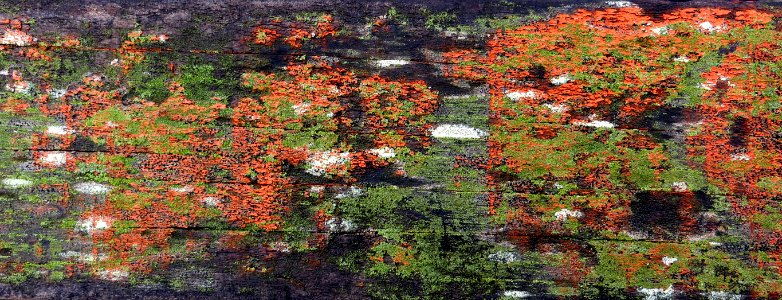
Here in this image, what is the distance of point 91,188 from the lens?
7.56ft

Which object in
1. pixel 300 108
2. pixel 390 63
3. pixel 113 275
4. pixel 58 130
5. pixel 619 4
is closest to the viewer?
pixel 113 275

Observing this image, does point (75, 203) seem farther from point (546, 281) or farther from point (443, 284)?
point (546, 281)

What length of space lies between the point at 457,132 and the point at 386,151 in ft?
1.08

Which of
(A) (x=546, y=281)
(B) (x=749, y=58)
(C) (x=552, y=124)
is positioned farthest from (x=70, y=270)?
(B) (x=749, y=58)

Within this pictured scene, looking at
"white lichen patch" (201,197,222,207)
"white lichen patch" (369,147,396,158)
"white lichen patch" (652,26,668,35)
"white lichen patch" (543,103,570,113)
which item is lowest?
"white lichen patch" (201,197,222,207)

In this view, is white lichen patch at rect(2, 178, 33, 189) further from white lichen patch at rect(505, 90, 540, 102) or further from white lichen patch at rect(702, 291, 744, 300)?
white lichen patch at rect(702, 291, 744, 300)

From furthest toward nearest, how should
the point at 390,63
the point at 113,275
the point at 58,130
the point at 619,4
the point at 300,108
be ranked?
the point at 619,4, the point at 390,63, the point at 300,108, the point at 58,130, the point at 113,275

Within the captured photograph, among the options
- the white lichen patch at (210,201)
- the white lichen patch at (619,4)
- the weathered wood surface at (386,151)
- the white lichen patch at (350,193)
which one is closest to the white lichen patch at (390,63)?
the weathered wood surface at (386,151)

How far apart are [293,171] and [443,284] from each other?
782mm

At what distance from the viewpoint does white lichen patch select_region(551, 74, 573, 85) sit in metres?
2.56

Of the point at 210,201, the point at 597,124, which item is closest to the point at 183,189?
the point at 210,201

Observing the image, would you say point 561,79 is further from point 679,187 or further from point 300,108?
point 300,108

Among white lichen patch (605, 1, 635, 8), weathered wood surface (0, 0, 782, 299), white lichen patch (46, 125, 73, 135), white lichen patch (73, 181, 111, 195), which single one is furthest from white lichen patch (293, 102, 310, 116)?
white lichen patch (605, 1, 635, 8)

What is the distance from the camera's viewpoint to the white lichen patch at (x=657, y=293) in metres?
2.29
